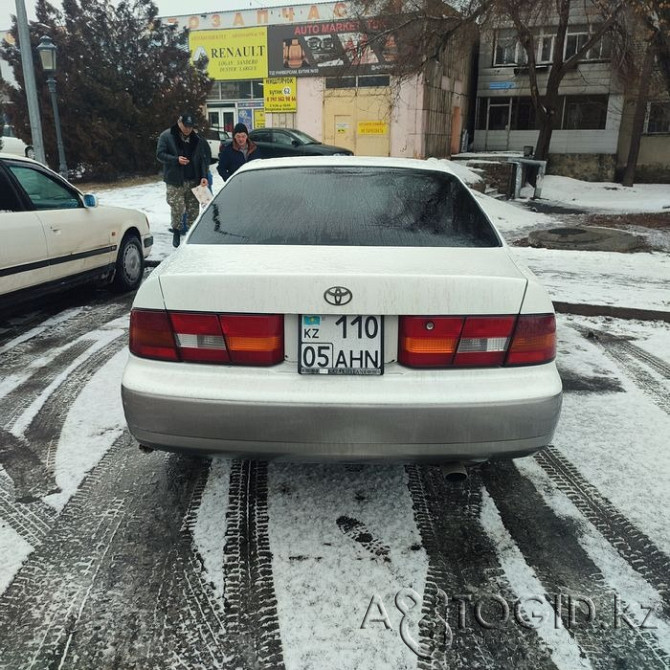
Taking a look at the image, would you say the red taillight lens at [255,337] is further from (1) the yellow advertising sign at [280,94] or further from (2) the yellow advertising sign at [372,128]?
(1) the yellow advertising sign at [280,94]

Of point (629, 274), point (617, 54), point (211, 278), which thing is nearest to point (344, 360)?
point (211, 278)

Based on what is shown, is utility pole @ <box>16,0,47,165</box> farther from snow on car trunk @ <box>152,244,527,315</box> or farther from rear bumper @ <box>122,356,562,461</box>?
rear bumper @ <box>122,356,562,461</box>

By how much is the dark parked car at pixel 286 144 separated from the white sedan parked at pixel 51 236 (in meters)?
12.8

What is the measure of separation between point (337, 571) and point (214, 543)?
524 mm

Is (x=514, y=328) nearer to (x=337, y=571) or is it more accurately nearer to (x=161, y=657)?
(x=337, y=571)

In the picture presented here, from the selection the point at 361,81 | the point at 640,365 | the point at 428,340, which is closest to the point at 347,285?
the point at 428,340

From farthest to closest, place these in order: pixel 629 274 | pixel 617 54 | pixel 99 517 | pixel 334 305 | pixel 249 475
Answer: pixel 617 54
pixel 629 274
pixel 249 475
pixel 99 517
pixel 334 305

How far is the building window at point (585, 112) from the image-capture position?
2773 cm

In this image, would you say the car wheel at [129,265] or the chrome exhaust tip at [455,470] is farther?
the car wheel at [129,265]

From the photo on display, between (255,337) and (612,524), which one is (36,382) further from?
(612,524)

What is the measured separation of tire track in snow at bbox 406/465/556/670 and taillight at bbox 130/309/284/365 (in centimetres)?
101

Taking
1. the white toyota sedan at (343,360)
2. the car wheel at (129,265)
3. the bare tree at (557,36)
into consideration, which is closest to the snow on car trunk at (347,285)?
the white toyota sedan at (343,360)

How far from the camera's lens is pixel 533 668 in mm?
1788

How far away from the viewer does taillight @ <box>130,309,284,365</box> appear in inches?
85.0
